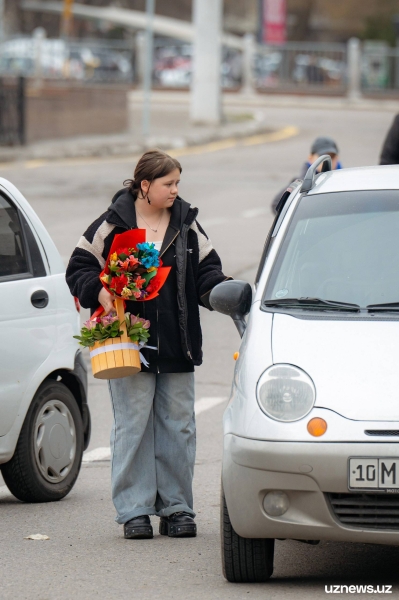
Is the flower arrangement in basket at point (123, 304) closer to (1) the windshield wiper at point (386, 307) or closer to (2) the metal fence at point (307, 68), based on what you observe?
(1) the windshield wiper at point (386, 307)

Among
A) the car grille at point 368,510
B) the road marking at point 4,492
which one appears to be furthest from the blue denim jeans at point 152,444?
the car grille at point 368,510

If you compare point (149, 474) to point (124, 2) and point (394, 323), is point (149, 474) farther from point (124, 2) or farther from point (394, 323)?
point (124, 2)

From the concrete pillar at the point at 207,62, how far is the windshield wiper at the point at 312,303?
31.9 metres

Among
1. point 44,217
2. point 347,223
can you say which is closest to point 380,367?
point 347,223

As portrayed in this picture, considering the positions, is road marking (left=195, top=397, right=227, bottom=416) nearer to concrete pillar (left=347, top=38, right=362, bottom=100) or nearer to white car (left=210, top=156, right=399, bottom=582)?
white car (left=210, top=156, right=399, bottom=582)

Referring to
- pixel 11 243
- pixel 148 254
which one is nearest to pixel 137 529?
pixel 148 254

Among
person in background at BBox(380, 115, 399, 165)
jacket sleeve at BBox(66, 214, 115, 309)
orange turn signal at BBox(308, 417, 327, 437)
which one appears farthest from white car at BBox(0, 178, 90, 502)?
person in background at BBox(380, 115, 399, 165)

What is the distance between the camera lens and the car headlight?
176 inches

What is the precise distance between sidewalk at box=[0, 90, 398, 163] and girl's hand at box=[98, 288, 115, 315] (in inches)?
864

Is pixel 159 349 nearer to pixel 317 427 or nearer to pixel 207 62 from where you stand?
pixel 317 427

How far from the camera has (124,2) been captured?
73938 mm

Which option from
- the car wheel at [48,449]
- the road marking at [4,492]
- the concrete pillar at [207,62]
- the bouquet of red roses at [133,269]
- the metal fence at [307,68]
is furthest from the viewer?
the metal fence at [307,68]

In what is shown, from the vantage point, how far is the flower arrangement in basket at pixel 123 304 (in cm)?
531

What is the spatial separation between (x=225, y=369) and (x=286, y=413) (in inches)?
234
